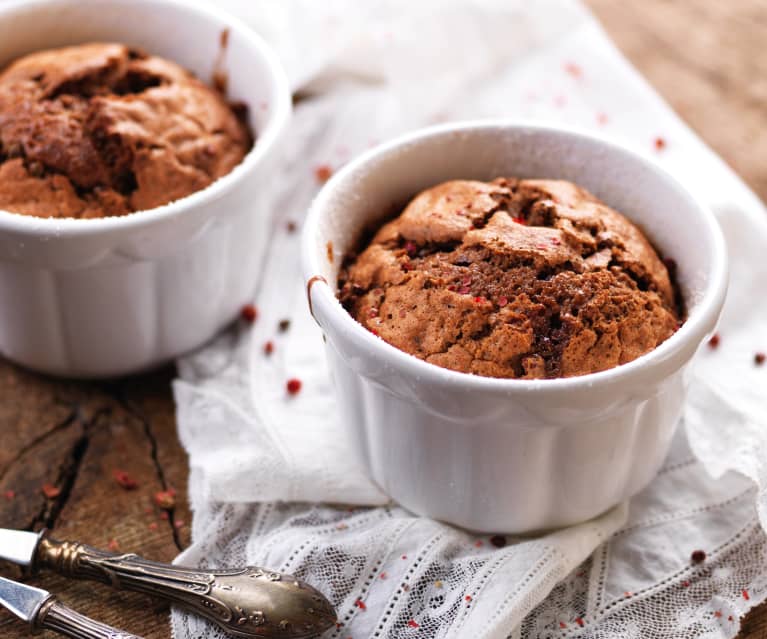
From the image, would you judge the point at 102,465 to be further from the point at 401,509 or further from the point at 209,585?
the point at 401,509

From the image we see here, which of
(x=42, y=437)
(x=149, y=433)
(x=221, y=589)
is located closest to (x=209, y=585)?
(x=221, y=589)

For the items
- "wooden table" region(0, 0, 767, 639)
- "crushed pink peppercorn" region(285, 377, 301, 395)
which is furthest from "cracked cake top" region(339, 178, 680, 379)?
"wooden table" region(0, 0, 767, 639)

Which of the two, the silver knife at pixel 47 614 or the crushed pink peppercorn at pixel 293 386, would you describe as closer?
the silver knife at pixel 47 614

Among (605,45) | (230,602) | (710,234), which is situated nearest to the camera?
(230,602)

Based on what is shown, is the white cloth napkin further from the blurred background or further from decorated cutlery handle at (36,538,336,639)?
the blurred background

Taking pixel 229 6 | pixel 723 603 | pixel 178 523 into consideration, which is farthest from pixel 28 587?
pixel 229 6

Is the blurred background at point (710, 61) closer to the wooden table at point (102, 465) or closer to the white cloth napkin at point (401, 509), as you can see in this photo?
the wooden table at point (102, 465)

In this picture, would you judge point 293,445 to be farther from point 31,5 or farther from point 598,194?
point 31,5

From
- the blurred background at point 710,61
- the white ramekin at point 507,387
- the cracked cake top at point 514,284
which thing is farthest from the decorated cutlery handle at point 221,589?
the blurred background at point 710,61
